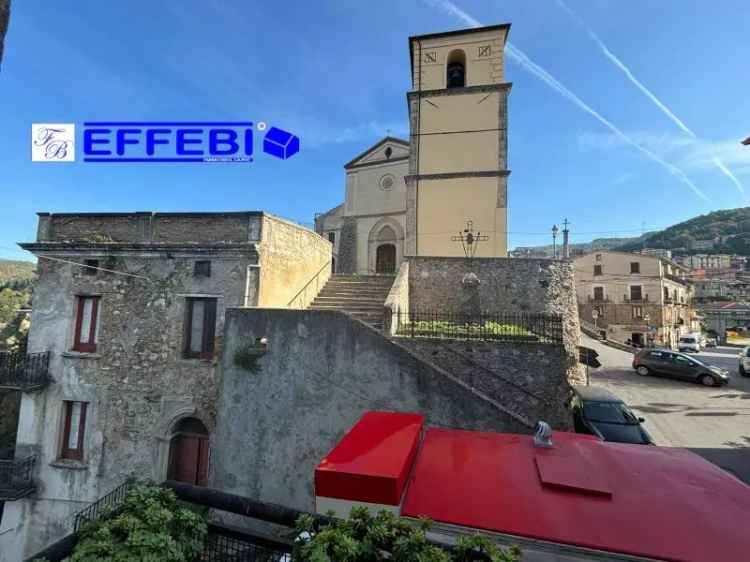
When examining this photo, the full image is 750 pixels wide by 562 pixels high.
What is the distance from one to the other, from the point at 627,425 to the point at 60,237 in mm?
15956

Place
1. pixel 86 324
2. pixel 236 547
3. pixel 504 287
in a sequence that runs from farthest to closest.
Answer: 1. pixel 504 287
2. pixel 86 324
3. pixel 236 547

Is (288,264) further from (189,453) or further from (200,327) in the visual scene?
(189,453)

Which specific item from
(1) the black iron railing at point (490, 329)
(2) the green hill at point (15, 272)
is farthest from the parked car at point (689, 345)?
(2) the green hill at point (15, 272)

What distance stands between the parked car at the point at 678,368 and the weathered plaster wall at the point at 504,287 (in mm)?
7221

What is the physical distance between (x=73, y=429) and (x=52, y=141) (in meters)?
7.60

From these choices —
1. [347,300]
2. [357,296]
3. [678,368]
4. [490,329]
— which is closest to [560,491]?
[490,329]

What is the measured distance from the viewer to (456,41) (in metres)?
16.0

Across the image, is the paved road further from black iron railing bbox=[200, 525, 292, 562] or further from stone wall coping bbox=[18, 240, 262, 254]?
stone wall coping bbox=[18, 240, 262, 254]

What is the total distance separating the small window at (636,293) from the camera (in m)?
35.3

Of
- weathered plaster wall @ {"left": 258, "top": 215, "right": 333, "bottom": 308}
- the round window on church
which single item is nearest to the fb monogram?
weathered plaster wall @ {"left": 258, "top": 215, "right": 333, "bottom": 308}

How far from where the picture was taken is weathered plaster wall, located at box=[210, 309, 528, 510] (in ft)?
21.4

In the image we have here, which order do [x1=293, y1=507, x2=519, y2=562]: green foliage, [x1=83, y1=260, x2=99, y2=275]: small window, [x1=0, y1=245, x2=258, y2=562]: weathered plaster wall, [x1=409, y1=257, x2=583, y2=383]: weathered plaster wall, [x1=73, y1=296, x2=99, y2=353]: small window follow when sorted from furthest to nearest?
[x1=409, y1=257, x2=583, y2=383]: weathered plaster wall, [x1=83, y1=260, x2=99, y2=275]: small window, [x1=73, y1=296, x2=99, y2=353]: small window, [x1=0, y1=245, x2=258, y2=562]: weathered plaster wall, [x1=293, y1=507, x2=519, y2=562]: green foliage

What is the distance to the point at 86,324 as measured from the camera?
9445 mm

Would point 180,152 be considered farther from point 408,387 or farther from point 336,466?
point 336,466
